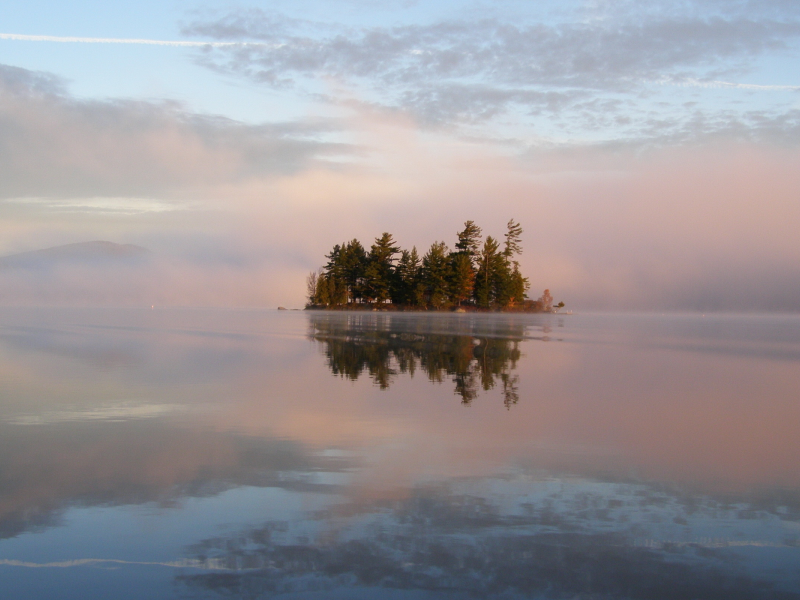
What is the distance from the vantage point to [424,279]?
286 feet

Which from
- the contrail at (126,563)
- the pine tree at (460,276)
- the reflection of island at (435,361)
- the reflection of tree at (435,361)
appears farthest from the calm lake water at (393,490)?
the pine tree at (460,276)

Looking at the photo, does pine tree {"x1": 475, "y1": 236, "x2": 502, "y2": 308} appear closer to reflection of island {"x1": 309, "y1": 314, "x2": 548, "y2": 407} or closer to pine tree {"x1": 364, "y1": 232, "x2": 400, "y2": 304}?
pine tree {"x1": 364, "y1": 232, "x2": 400, "y2": 304}

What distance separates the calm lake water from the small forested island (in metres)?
74.8

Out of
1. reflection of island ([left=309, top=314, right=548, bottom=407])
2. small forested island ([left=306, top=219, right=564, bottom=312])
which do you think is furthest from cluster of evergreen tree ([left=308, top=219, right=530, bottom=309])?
reflection of island ([left=309, top=314, right=548, bottom=407])

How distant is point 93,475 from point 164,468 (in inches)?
21.4

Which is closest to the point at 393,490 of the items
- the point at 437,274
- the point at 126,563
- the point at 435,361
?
the point at 126,563

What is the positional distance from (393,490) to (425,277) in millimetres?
81884

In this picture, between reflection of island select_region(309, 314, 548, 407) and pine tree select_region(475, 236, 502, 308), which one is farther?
pine tree select_region(475, 236, 502, 308)

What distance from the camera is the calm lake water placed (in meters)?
3.76

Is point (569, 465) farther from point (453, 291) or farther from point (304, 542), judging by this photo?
point (453, 291)

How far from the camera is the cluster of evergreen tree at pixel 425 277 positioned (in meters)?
85.8

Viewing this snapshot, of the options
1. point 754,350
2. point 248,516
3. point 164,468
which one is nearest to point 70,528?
point 248,516

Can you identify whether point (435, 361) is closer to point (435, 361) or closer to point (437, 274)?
point (435, 361)

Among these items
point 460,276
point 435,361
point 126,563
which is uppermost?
point 460,276
